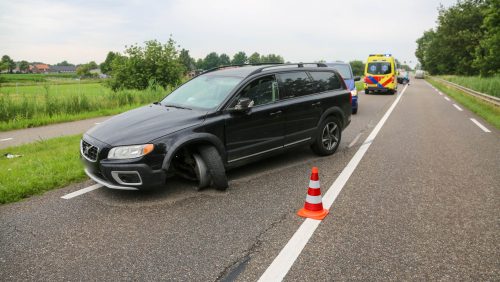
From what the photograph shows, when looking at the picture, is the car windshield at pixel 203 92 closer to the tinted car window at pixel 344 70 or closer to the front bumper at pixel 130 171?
the front bumper at pixel 130 171

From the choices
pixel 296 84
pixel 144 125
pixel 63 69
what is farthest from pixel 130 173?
pixel 63 69

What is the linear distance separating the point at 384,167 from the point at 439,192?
4.28ft

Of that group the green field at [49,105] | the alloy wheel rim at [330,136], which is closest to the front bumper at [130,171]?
the alloy wheel rim at [330,136]

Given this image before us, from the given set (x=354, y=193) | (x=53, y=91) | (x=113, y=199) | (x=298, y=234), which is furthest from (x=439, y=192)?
(x=53, y=91)

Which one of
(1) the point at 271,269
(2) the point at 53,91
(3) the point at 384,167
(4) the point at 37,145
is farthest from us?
(2) the point at 53,91

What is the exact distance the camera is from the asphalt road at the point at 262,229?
3115 mm

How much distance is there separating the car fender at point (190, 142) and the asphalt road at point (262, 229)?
537 millimetres

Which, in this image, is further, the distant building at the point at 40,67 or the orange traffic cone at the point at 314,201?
the distant building at the point at 40,67

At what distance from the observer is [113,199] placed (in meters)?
4.77

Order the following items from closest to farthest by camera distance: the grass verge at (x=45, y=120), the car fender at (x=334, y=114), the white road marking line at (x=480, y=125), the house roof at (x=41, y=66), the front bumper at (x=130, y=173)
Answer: the front bumper at (x=130, y=173) → the car fender at (x=334, y=114) → the white road marking line at (x=480, y=125) → the grass verge at (x=45, y=120) → the house roof at (x=41, y=66)

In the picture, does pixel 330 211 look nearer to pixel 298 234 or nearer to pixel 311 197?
pixel 311 197

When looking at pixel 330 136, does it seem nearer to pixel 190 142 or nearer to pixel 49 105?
pixel 190 142

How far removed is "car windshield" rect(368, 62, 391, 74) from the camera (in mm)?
23266

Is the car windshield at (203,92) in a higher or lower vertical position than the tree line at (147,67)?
lower
